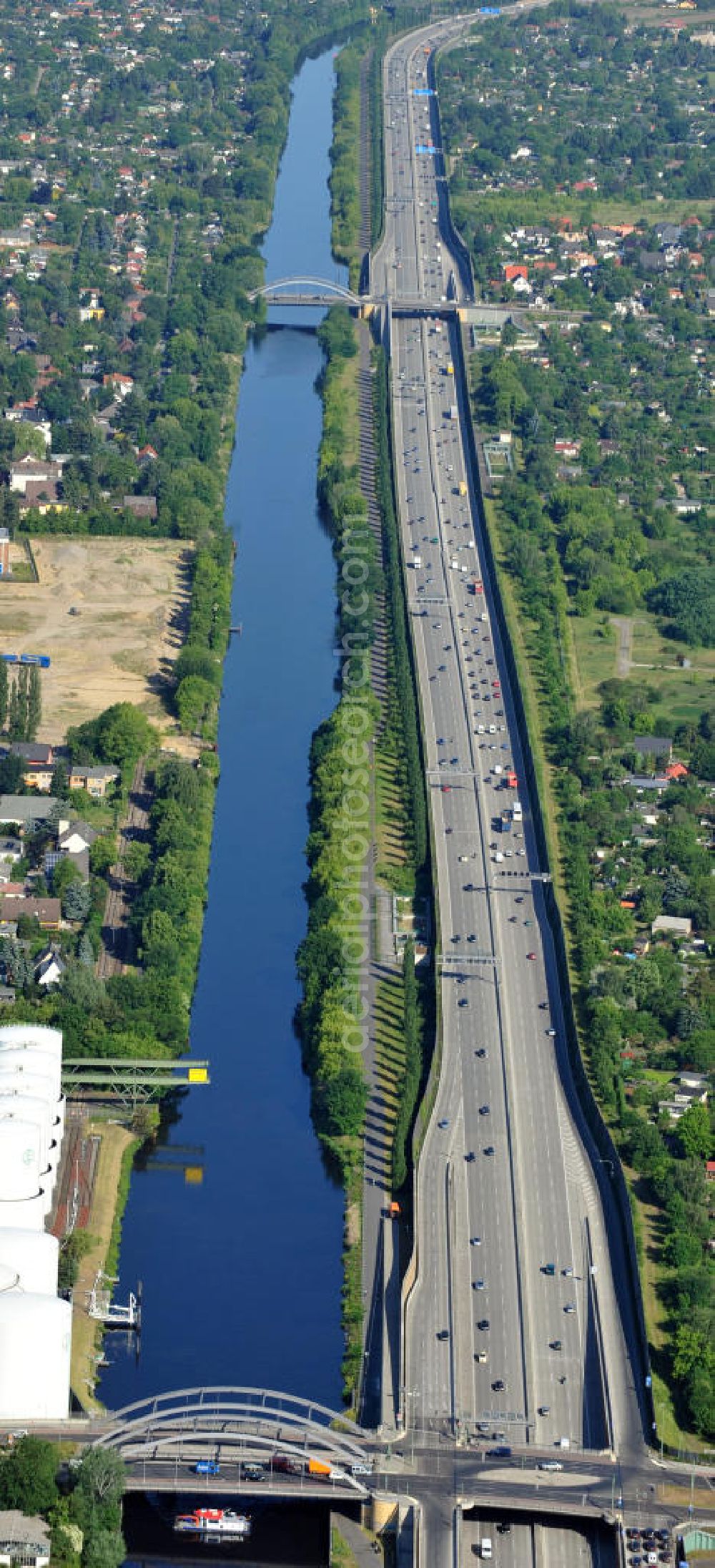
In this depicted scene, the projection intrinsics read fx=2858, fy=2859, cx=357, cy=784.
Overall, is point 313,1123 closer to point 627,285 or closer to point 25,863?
point 25,863

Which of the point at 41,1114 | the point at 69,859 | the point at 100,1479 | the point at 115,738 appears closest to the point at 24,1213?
the point at 41,1114

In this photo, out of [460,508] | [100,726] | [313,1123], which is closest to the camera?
[313,1123]

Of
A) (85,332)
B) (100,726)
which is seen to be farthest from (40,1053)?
(85,332)

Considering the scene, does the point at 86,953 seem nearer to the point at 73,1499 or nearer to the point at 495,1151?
the point at 495,1151

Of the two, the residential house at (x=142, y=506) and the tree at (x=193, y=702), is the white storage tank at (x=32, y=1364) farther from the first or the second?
the residential house at (x=142, y=506)


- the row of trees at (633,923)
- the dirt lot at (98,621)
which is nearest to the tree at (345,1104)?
the row of trees at (633,923)

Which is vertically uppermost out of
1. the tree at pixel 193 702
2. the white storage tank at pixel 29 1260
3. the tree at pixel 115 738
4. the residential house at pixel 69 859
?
the tree at pixel 193 702
